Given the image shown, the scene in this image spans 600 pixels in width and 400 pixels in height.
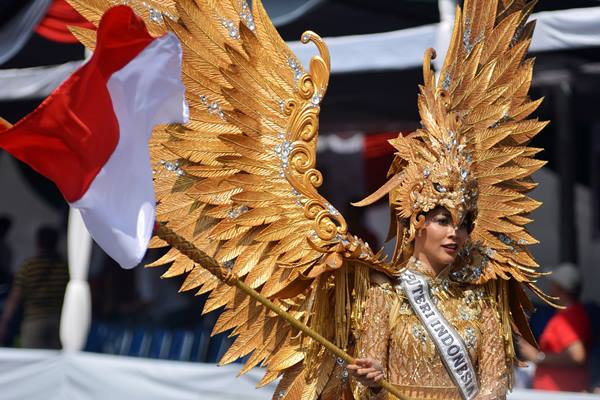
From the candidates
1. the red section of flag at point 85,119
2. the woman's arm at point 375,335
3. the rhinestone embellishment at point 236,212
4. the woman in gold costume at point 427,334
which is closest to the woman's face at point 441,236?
the woman in gold costume at point 427,334

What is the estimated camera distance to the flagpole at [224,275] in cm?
465

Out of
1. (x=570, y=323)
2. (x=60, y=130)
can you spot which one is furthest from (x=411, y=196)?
(x=570, y=323)

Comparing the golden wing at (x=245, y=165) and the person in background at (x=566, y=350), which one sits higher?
the golden wing at (x=245, y=165)

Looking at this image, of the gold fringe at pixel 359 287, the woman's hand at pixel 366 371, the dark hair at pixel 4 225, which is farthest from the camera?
the dark hair at pixel 4 225

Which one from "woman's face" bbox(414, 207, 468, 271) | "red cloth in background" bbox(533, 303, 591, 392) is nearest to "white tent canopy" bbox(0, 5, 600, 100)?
"red cloth in background" bbox(533, 303, 591, 392)

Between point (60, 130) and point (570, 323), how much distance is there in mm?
4608

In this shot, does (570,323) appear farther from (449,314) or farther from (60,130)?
(60,130)

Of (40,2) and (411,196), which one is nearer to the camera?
(411,196)

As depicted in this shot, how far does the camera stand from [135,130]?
15.2ft

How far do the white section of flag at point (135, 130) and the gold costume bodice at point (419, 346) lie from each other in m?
1.11

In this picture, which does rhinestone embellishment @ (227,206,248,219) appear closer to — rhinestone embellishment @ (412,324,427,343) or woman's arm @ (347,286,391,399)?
woman's arm @ (347,286,391,399)

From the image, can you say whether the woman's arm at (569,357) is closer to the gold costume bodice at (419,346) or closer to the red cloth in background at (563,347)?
the red cloth in background at (563,347)

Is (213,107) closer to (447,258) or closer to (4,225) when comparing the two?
(447,258)

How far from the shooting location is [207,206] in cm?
560
